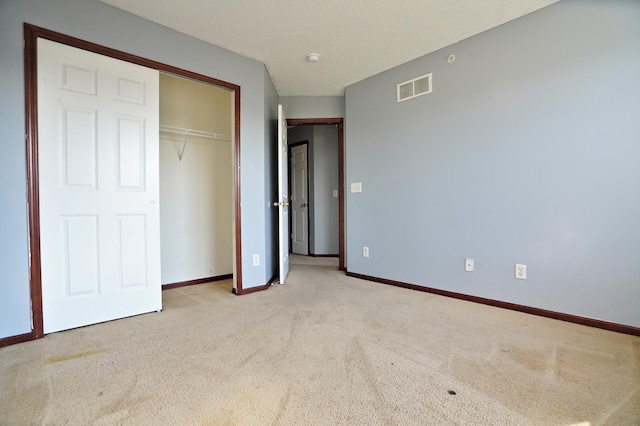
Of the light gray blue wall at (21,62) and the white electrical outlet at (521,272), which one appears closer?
the light gray blue wall at (21,62)

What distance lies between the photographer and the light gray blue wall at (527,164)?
186cm

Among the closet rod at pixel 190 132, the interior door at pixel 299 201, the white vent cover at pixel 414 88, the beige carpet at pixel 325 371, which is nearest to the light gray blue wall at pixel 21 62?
the beige carpet at pixel 325 371

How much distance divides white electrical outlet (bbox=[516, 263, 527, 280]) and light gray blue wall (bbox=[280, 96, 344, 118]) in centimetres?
270

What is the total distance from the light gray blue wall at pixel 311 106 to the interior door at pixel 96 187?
1809mm

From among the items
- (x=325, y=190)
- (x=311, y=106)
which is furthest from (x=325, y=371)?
(x=325, y=190)

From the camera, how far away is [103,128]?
202cm

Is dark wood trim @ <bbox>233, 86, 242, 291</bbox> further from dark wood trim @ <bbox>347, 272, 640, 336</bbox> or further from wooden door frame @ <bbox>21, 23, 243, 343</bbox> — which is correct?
dark wood trim @ <bbox>347, 272, 640, 336</bbox>

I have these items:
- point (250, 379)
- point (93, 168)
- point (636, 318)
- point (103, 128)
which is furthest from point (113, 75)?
point (636, 318)

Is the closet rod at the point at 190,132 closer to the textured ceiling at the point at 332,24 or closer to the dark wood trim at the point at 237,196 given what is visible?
the dark wood trim at the point at 237,196

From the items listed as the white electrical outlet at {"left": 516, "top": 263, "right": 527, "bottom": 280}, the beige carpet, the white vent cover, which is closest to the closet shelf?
the beige carpet

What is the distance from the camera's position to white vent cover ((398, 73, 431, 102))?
9.11 ft

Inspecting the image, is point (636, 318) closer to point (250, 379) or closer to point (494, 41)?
point (494, 41)

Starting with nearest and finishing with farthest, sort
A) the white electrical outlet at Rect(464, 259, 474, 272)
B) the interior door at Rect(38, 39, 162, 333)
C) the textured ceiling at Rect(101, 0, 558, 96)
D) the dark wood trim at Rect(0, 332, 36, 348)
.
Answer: the dark wood trim at Rect(0, 332, 36, 348) → the interior door at Rect(38, 39, 162, 333) → the textured ceiling at Rect(101, 0, 558, 96) → the white electrical outlet at Rect(464, 259, 474, 272)

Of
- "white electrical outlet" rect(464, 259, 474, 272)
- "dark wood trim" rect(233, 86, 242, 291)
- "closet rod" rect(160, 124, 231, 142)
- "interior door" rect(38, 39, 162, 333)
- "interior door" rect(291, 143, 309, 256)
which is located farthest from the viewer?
"interior door" rect(291, 143, 309, 256)
